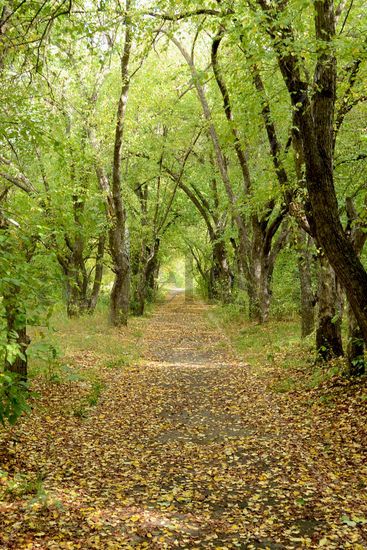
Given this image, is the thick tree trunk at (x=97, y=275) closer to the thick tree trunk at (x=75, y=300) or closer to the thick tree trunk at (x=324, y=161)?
the thick tree trunk at (x=75, y=300)

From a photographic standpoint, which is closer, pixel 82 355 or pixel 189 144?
pixel 82 355

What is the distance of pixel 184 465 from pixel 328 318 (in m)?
5.83

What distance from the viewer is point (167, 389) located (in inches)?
461

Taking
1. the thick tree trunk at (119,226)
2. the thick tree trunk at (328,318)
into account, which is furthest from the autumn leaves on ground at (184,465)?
the thick tree trunk at (119,226)

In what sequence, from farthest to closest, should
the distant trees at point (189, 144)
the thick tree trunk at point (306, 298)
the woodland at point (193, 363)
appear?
the thick tree trunk at point (306, 298) → the distant trees at point (189, 144) → the woodland at point (193, 363)

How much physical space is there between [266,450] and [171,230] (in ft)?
102

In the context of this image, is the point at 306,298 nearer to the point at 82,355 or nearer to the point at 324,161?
the point at 82,355

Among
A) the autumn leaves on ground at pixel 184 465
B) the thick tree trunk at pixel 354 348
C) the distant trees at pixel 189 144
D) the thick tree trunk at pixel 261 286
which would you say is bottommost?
the autumn leaves on ground at pixel 184 465

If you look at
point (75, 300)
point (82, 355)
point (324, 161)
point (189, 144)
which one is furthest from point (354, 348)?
point (189, 144)

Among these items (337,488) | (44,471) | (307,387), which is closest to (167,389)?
(307,387)

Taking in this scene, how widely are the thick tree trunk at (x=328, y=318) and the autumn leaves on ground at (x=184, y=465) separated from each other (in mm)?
1379

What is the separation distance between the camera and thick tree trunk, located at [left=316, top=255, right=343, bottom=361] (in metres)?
11.7

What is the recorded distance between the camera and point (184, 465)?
7227 mm

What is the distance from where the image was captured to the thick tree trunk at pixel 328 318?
38.3ft
